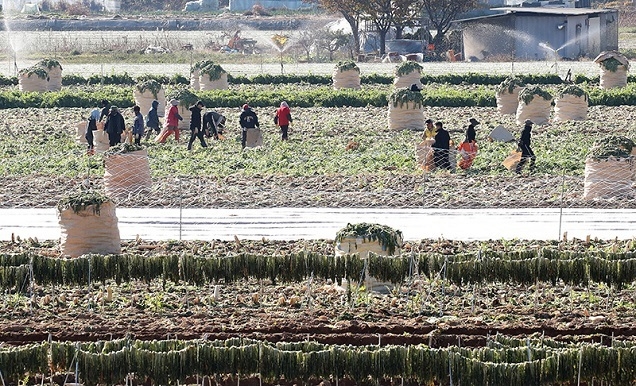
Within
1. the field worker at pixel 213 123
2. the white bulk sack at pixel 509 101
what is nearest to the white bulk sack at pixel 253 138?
the field worker at pixel 213 123

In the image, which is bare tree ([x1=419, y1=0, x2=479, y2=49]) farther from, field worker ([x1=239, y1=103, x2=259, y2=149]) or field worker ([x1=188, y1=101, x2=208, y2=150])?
field worker ([x1=188, y1=101, x2=208, y2=150])

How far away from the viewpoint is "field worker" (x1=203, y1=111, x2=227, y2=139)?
3275 cm

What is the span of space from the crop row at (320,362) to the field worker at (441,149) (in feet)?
43.2

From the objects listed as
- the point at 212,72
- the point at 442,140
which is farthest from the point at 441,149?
the point at 212,72

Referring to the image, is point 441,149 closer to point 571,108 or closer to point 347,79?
point 571,108

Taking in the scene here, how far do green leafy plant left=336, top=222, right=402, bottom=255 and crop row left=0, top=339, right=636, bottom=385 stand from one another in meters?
4.08

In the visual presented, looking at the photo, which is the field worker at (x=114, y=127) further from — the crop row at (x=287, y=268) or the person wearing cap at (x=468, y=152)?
the crop row at (x=287, y=268)

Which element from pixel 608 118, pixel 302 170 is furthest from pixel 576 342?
pixel 608 118

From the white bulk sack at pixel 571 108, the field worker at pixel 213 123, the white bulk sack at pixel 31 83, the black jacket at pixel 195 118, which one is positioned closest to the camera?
the black jacket at pixel 195 118

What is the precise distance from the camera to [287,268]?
17.9m

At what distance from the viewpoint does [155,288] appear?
1858 centimetres

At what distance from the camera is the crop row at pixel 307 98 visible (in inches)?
1603

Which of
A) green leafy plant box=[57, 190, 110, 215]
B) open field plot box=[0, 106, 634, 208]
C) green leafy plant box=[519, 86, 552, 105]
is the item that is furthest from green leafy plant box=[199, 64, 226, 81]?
green leafy plant box=[57, 190, 110, 215]

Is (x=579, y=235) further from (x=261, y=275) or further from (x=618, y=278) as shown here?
(x=261, y=275)
